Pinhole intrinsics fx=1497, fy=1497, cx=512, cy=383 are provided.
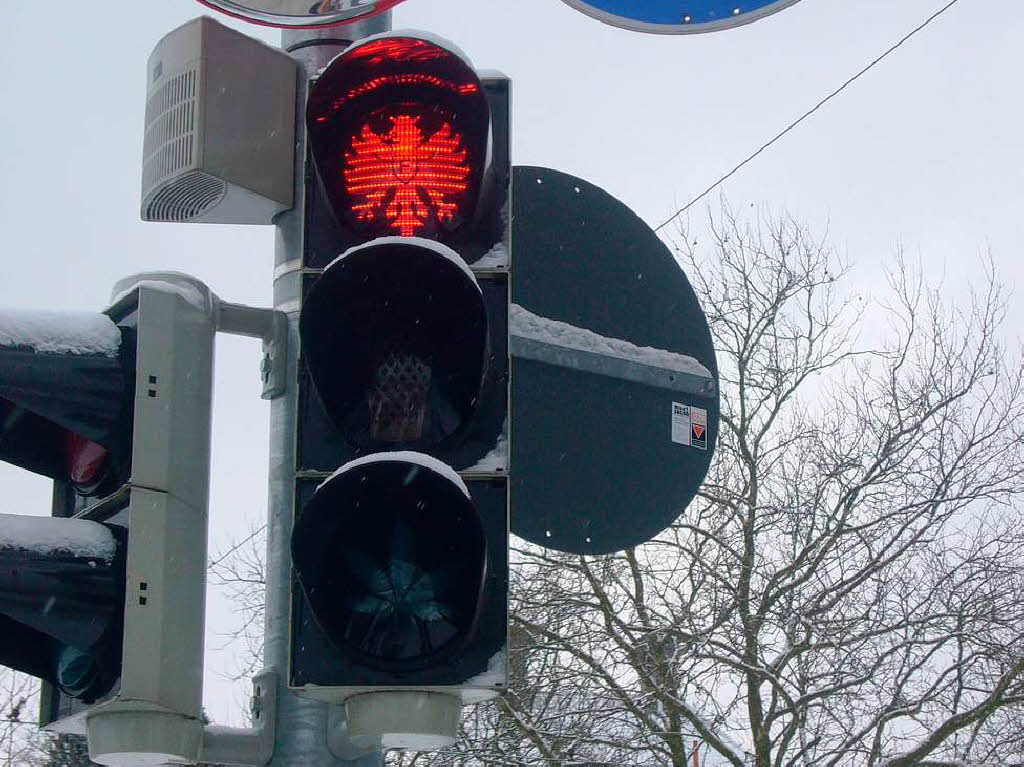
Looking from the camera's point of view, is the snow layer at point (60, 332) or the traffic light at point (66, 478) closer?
the traffic light at point (66, 478)

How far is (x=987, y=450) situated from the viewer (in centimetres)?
1427

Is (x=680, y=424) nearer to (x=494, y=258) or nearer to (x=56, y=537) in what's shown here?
(x=494, y=258)

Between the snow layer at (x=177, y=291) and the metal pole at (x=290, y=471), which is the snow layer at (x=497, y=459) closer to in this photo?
the metal pole at (x=290, y=471)

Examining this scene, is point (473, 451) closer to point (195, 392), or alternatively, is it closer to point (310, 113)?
point (195, 392)

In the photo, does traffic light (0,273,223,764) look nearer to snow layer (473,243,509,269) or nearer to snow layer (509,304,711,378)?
snow layer (473,243,509,269)

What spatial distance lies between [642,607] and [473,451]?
11046 millimetres

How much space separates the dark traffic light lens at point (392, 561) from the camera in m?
2.25

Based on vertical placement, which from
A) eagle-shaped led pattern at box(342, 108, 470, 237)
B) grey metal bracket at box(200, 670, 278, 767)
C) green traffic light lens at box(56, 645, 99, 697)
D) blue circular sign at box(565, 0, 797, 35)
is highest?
blue circular sign at box(565, 0, 797, 35)

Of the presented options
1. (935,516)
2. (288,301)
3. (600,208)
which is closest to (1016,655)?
(935,516)

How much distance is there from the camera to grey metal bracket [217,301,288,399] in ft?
8.35

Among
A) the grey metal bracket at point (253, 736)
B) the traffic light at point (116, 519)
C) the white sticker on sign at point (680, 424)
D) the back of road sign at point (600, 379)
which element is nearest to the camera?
the traffic light at point (116, 519)

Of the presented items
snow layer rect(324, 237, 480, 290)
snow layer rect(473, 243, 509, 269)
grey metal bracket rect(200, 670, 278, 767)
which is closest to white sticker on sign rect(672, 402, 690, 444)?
snow layer rect(473, 243, 509, 269)

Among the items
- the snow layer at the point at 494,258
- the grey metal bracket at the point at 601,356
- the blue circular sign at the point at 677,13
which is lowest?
the snow layer at the point at 494,258

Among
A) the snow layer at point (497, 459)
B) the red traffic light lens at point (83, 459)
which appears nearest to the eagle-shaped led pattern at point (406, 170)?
the snow layer at point (497, 459)
